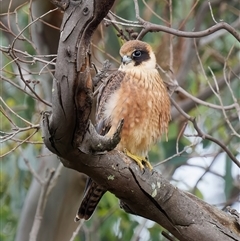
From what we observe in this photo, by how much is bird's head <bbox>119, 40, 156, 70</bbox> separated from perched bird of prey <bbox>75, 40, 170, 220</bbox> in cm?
8

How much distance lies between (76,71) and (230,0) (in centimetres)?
376

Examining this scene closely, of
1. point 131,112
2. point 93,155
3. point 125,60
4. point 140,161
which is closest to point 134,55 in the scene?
point 125,60

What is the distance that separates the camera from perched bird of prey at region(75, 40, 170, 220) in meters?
2.87

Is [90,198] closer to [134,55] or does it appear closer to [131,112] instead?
[131,112]

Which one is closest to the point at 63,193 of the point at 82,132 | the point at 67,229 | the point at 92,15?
the point at 67,229

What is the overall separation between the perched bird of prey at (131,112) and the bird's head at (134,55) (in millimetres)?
78

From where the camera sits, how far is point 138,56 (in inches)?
125

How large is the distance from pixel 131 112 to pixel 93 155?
74 cm

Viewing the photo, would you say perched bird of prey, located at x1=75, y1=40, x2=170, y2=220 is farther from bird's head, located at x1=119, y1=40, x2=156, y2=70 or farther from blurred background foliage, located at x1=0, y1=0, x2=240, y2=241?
blurred background foliage, located at x1=0, y1=0, x2=240, y2=241

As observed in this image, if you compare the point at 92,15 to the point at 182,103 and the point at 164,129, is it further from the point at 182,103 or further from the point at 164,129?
the point at 182,103

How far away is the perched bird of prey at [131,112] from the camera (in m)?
2.87

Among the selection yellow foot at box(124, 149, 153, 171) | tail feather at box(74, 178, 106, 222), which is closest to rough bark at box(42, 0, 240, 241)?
yellow foot at box(124, 149, 153, 171)

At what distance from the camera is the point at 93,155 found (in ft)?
7.11

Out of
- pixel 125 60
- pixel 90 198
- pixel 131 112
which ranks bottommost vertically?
pixel 90 198
